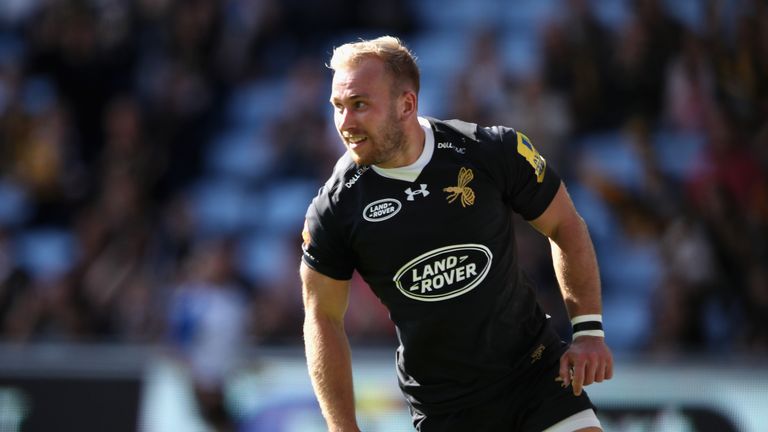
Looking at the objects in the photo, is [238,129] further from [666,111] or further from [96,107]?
[666,111]

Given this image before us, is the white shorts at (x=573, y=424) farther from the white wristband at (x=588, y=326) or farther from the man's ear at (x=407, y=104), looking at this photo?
the man's ear at (x=407, y=104)

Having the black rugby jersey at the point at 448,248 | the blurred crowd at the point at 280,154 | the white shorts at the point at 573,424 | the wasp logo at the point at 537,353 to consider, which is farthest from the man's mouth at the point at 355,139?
the blurred crowd at the point at 280,154

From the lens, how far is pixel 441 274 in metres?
4.56

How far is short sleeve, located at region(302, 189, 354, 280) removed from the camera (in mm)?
4543

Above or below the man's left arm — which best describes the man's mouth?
above

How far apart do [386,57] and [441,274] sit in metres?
0.89

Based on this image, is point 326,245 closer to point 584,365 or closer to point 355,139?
point 355,139

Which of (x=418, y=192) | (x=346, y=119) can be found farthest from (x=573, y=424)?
(x=346, y=119)

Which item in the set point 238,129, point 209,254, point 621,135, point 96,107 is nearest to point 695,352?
point 621,135

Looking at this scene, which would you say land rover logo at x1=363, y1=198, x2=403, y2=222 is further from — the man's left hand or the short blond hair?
the man's left hand

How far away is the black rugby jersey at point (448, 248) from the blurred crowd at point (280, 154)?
4336 millimetres

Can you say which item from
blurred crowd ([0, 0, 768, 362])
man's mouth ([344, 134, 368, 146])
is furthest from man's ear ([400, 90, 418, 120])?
blurred crowd ([0, 0, 768, 362])

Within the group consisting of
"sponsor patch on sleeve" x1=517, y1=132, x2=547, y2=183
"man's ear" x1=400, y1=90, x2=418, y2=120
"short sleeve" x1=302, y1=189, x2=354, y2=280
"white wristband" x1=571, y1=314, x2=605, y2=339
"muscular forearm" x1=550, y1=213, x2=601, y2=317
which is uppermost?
"man's ear" x1=400, y1=90, x2=418, y2=120

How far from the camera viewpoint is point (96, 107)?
12.6m
